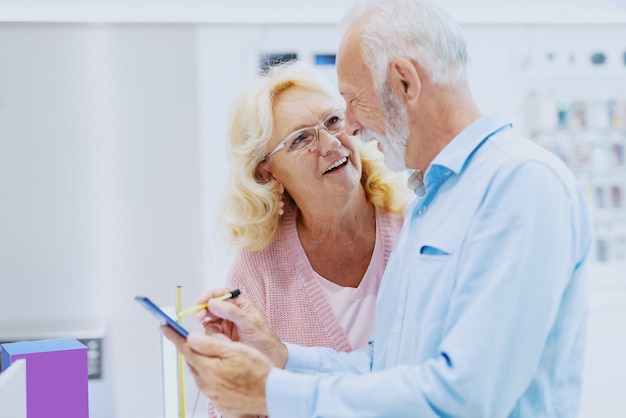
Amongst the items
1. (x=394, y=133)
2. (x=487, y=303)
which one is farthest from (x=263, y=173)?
(x=487, y=303)

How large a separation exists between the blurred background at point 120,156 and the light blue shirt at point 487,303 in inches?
79.8

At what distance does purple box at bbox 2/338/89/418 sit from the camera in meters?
1.46

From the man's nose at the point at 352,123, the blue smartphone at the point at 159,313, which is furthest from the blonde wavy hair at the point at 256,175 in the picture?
the blue smartphone at the point at 159,313

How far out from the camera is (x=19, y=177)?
10.4ft

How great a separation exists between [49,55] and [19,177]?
A: 559mm

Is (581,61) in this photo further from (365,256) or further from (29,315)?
(29,315)

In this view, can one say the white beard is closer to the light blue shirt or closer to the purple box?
the light blue shirt

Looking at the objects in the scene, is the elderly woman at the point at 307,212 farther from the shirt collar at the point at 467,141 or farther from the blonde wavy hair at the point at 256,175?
the shirt collar at the point at 467,141

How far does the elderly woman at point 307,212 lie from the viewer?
1852mm

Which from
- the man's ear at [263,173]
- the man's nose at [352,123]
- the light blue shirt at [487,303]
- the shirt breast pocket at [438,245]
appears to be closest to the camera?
the light blue shirt at [487,303]

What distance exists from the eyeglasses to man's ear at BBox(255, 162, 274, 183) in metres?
0.10

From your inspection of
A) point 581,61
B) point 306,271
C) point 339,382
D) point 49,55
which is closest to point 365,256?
point 306,271

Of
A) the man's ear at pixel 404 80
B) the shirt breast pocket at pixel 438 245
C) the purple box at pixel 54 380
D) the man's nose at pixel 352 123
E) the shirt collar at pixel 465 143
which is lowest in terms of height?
the purple box at pixel 54 380

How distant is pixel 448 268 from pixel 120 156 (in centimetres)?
238
